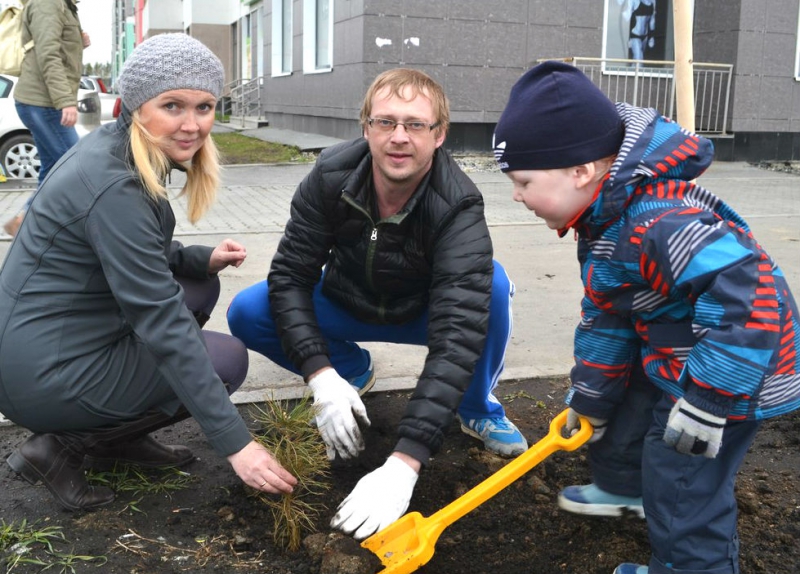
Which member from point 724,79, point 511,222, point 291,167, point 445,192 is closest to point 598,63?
point 724,79

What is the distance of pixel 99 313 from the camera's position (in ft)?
8.39

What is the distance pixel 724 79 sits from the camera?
1329cm

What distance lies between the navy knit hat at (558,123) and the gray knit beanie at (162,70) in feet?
2.95

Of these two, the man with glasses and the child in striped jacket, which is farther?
the man with glasses

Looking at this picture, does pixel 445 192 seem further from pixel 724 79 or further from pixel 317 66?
pixel 317 66

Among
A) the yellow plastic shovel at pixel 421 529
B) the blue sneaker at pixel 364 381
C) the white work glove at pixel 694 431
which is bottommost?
Result: the blue sneaker at pixel 364 381

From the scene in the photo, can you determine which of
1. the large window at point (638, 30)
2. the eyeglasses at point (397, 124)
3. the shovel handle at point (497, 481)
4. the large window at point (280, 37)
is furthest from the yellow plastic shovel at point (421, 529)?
the large window at point (280, 37)

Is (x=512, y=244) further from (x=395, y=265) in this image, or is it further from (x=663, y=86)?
(x=663, y=86)

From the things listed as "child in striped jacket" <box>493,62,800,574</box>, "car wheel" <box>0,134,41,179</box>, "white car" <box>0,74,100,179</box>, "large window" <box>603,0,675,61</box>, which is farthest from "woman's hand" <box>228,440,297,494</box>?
"large window" <box>603,0,675,61</box>

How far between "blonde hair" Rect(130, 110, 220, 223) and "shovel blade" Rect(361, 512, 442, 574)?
113cm

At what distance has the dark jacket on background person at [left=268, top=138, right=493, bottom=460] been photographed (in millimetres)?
2652

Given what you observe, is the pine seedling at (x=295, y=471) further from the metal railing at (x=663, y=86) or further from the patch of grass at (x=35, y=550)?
the metal railing at (x=663, y=86)

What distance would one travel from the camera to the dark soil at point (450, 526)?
7.93 ft

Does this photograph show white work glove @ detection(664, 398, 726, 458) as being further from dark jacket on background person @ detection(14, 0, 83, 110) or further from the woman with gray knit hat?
dark jacket on background person @ detection(14, 0, 83, 110)
